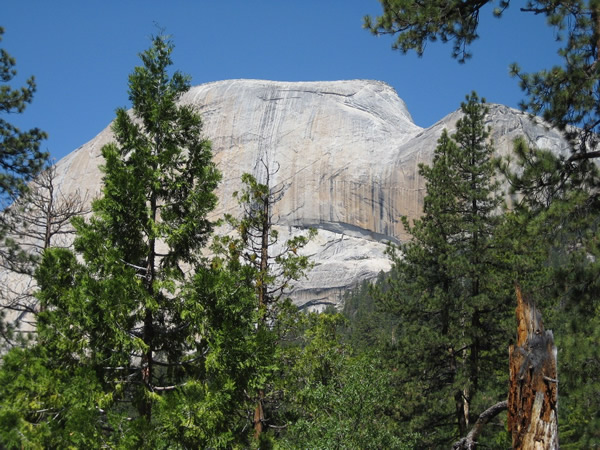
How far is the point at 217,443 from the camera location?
7008 millimetres

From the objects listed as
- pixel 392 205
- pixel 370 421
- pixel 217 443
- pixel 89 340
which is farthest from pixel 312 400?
pixel 392 205

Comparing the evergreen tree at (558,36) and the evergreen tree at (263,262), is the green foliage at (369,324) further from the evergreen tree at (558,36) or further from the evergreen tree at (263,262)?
the evergreen tree at (558,36)

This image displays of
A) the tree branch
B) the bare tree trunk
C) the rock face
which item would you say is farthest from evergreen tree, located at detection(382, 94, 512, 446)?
the rock face

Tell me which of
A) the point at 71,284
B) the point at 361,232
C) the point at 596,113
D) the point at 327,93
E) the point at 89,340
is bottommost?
the point at 89,340

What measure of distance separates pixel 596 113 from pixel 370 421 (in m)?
6.07

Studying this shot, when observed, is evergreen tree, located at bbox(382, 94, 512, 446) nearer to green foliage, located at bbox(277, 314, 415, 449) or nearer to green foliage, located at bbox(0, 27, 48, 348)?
green foliage, located at bbox(277, 314, 415, 449)

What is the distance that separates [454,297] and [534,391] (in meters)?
10.7

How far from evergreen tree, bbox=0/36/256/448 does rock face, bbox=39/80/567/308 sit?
188 ft

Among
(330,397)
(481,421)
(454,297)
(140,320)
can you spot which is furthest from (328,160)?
(481,421)

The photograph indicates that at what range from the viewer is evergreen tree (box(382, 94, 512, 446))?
46.1 ft

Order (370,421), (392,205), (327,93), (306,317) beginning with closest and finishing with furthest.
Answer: (370,421)
(306,317)
(392,205)
(327,93)

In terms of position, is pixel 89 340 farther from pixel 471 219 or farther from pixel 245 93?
pixel 245 93

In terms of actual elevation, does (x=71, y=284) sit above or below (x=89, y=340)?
above

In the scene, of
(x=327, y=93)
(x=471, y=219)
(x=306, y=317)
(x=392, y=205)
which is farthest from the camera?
(x=327, y=93)
